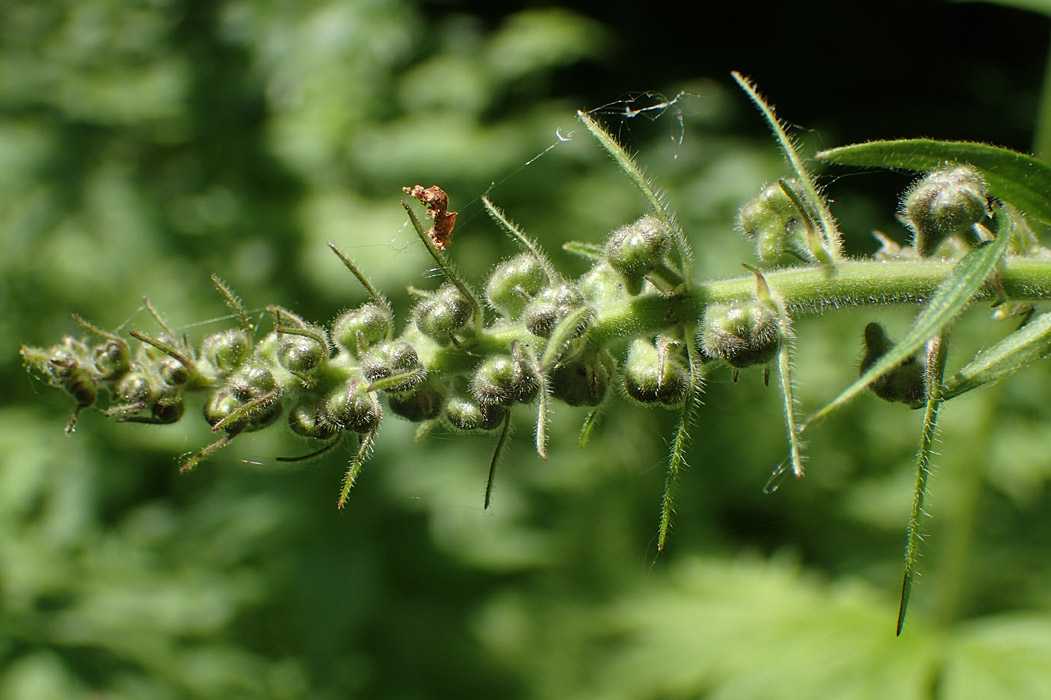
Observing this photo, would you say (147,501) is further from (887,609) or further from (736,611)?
(887,609)

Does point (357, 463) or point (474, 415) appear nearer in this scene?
point (357, 463)

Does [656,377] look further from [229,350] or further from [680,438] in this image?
[229,350]

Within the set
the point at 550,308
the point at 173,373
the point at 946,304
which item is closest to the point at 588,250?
the point at 550,308

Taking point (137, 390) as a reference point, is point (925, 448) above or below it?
above

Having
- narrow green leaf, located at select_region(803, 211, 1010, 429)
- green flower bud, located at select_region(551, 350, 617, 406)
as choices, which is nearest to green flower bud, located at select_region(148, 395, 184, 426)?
green flower bud, located at select_region(551, 350, 617, 406)

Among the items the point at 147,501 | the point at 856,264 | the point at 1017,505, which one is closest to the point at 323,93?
the point at 147,501

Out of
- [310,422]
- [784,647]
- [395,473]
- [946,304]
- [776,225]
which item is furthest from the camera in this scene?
[395,473]
